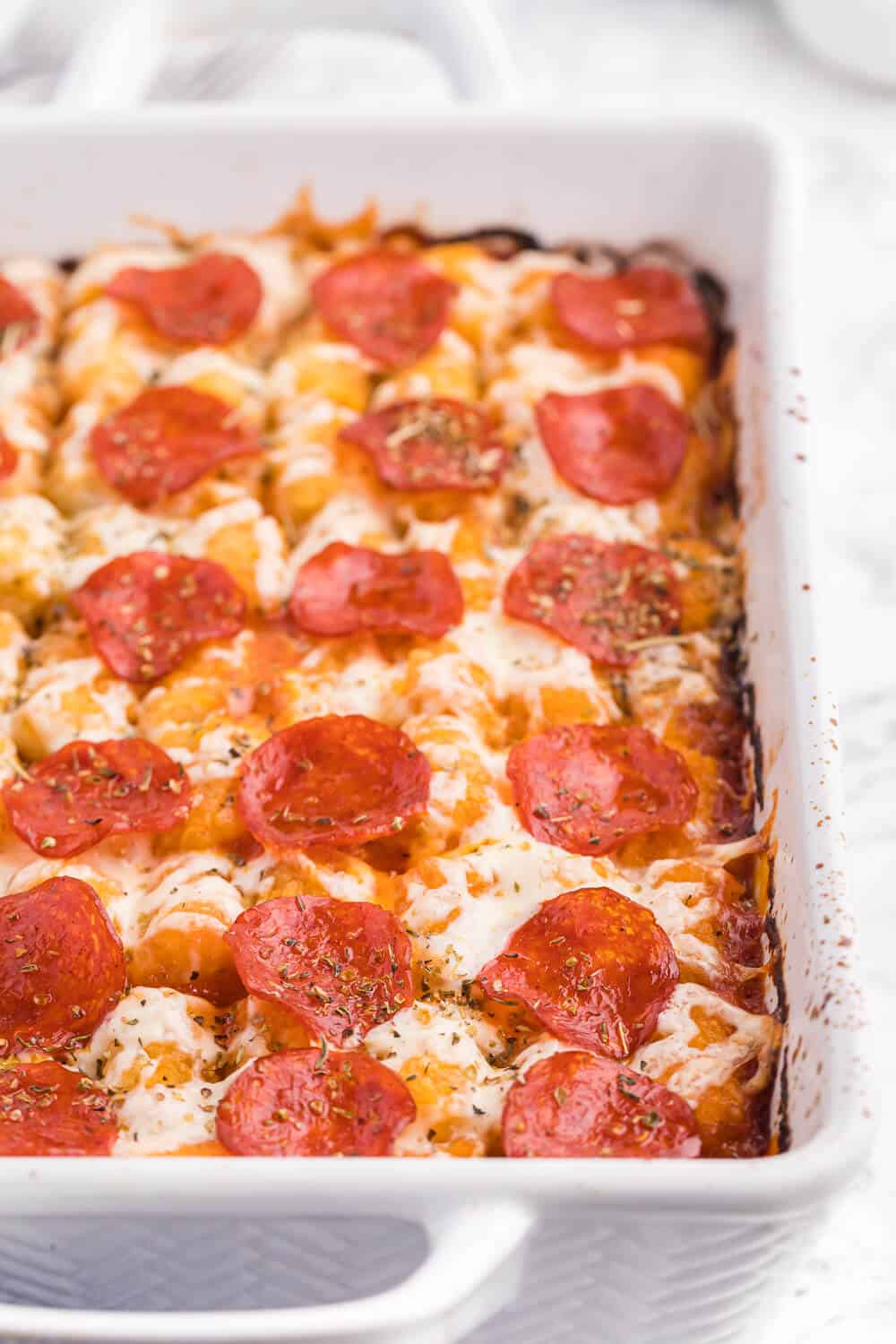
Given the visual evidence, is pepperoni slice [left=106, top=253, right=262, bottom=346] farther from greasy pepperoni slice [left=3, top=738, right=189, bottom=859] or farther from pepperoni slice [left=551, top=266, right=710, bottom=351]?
greasy pepperoni slice [left=3, top=738, right=189, bottom=859]

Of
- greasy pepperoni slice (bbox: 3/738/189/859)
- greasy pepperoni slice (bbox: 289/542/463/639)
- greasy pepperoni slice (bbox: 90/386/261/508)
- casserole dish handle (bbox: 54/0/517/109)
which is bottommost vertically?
greasy pepperoni slice (bbox: 3/738/189/859)

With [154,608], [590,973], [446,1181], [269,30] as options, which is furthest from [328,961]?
[269,30]

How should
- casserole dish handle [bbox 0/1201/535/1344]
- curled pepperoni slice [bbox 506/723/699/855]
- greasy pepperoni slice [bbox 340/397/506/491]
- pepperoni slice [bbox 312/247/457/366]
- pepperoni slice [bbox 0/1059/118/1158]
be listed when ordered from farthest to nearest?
pepperoni slice [bbox 312/247/457/366] < greasy pepperoni slice [bbox 340/397/506/491] < curled pepperoni slice [bbox 506/723/699/855] < pepperoni slice [bbox 0/1059/118/1158] < casserole dish handle [bbox 0/1201/535/1344]

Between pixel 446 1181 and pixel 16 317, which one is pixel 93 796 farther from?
pixel 16 317

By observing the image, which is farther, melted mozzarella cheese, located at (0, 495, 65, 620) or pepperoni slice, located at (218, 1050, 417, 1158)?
melted mozzarella cheese, located at (0, 495, 65, 620)

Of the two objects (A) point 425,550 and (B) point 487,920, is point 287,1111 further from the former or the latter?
(A) point 425,550

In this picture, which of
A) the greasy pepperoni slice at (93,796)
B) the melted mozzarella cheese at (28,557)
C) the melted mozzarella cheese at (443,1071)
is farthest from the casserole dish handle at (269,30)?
the melted mozzarella cheese at (443,1071)

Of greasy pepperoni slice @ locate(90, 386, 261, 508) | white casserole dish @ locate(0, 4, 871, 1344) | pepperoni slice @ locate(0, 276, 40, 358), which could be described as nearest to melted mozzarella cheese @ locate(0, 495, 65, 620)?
greasy pepperoni slice @ locate(90, 386, 261, 508)
